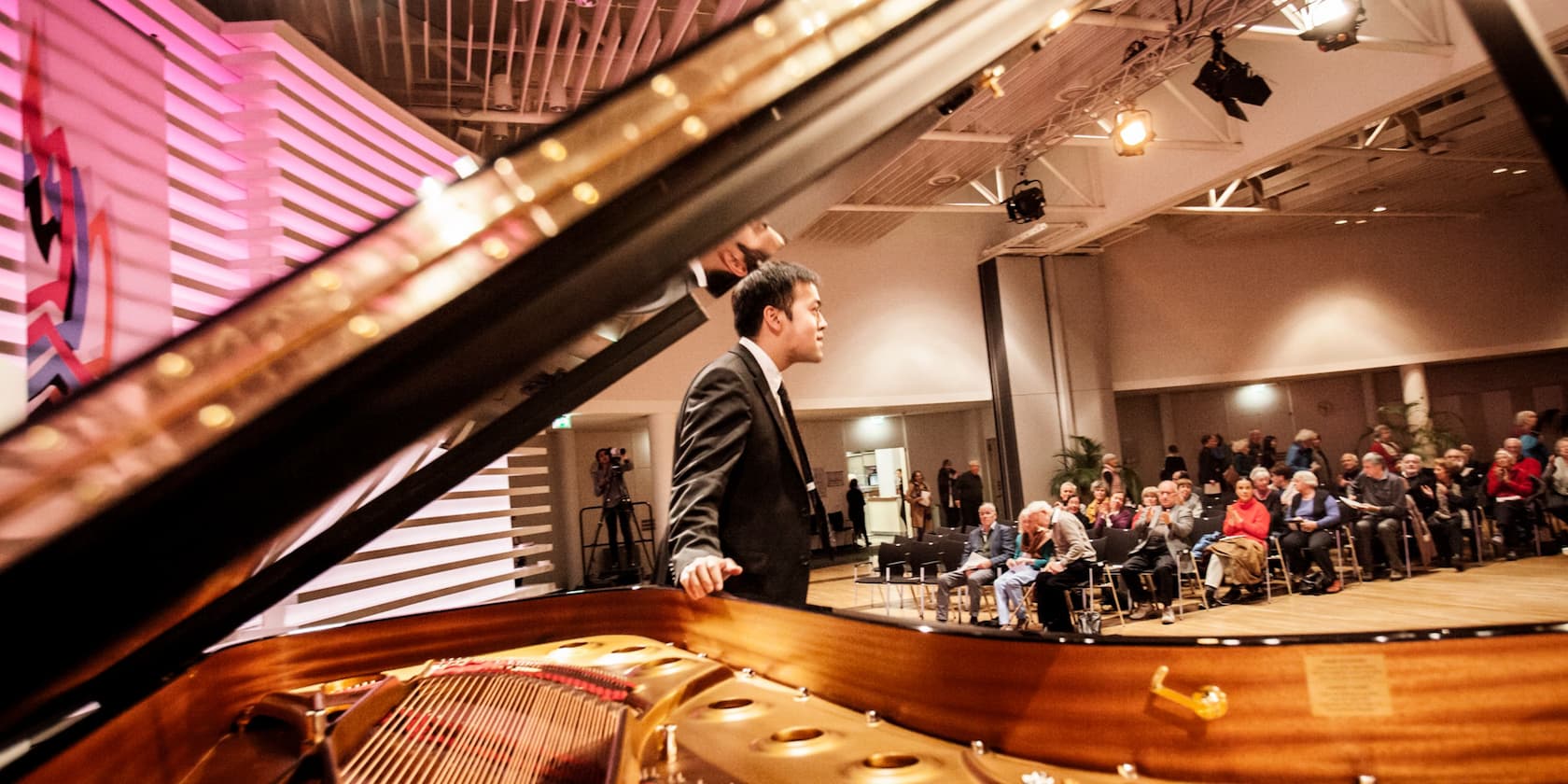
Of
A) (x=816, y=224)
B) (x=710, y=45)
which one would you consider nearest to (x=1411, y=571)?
(x=816, y=224)

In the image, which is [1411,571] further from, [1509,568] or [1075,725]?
[1075,725]

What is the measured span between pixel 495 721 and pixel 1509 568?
32.3 ft

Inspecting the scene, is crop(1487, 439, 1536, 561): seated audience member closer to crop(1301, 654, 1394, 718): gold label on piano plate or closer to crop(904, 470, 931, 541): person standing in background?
crop(904, 470, 931, 541): person standing in background

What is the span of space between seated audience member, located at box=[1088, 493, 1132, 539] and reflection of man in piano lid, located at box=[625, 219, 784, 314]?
8219 mm

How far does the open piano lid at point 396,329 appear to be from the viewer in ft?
1.04

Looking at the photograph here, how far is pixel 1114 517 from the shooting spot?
337 inches

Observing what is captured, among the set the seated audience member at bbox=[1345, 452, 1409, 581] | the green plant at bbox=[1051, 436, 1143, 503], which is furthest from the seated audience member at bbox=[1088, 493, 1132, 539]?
the green plant at bbox=[1051, 436, 1143, 503]

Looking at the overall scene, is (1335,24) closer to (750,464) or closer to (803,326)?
(803,326)

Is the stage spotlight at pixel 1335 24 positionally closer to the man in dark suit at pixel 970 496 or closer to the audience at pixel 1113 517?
the audience at pixel 1113 517

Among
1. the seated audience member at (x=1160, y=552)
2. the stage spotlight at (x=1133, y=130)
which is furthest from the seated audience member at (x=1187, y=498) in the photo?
the stage spotlight at (x=1133, y=130)

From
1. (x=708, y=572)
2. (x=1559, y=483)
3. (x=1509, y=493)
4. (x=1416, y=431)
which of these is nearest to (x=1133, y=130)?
(x=1559, y=483)

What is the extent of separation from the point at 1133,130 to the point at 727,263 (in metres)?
7.72

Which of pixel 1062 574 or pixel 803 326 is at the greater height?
pixel 803 326

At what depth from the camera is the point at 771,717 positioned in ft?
4.67
